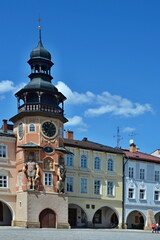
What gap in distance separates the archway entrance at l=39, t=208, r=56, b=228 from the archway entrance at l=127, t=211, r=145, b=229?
14563mm

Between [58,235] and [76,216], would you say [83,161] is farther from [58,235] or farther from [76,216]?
[58,235]

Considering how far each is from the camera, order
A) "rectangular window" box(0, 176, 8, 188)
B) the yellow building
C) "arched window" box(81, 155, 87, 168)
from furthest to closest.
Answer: "arched window" box(81, 155, 87, 168) → the yellow building → "rectangular window" box(0, 176, 8, 188)

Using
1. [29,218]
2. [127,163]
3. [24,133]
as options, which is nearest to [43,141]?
[24,133]

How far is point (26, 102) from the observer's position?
151 ft

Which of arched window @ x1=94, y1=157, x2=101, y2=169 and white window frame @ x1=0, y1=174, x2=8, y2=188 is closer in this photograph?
white window frame @ x1=0, y1=174, x2=8, y2=188

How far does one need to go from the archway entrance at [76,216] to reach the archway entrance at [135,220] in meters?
6.98

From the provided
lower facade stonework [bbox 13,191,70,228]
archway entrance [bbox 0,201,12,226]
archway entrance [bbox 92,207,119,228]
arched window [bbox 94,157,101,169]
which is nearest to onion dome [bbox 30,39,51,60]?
arched window [bbox 94,157,101,169]

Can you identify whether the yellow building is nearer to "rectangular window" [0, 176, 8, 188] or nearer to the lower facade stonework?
the lower facade stonework

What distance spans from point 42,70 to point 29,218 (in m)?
16.3

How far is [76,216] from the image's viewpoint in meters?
51.2

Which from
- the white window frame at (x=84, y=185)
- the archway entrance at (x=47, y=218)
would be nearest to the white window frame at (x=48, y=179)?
the archway entrance at (x=47, y=218)

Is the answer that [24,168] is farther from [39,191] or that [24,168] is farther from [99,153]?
[99,153]

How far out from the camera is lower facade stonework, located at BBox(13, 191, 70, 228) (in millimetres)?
42312

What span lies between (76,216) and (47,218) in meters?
8.38
